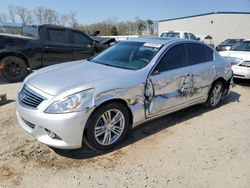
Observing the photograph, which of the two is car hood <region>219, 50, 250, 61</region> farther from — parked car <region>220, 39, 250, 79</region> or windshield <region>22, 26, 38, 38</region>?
windshield <region>22, 26, 38, 38</region>

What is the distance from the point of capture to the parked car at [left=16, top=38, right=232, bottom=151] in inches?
136

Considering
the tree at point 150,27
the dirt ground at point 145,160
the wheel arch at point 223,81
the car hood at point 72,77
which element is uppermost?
the tree at point 150,27

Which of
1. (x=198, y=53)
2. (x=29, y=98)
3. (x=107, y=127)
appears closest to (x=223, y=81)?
(x=198, y=53)

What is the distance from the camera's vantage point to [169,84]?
4.60m

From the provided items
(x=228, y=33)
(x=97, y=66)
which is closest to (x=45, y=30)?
(x=97, y=66)

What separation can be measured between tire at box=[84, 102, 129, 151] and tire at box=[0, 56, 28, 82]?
5.08 m

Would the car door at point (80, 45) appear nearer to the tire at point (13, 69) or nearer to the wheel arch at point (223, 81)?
the tire at point (13, 69)

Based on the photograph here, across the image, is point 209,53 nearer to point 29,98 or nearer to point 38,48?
point 29,98

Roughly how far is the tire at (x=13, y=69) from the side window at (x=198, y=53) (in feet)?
16.4

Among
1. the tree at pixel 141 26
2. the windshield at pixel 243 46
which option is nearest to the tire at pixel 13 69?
the windshield at pixel 243 46

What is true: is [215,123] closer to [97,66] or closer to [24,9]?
[97,66]

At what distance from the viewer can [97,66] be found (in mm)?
4555

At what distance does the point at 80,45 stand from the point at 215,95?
499cm

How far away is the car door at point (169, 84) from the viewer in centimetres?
432
